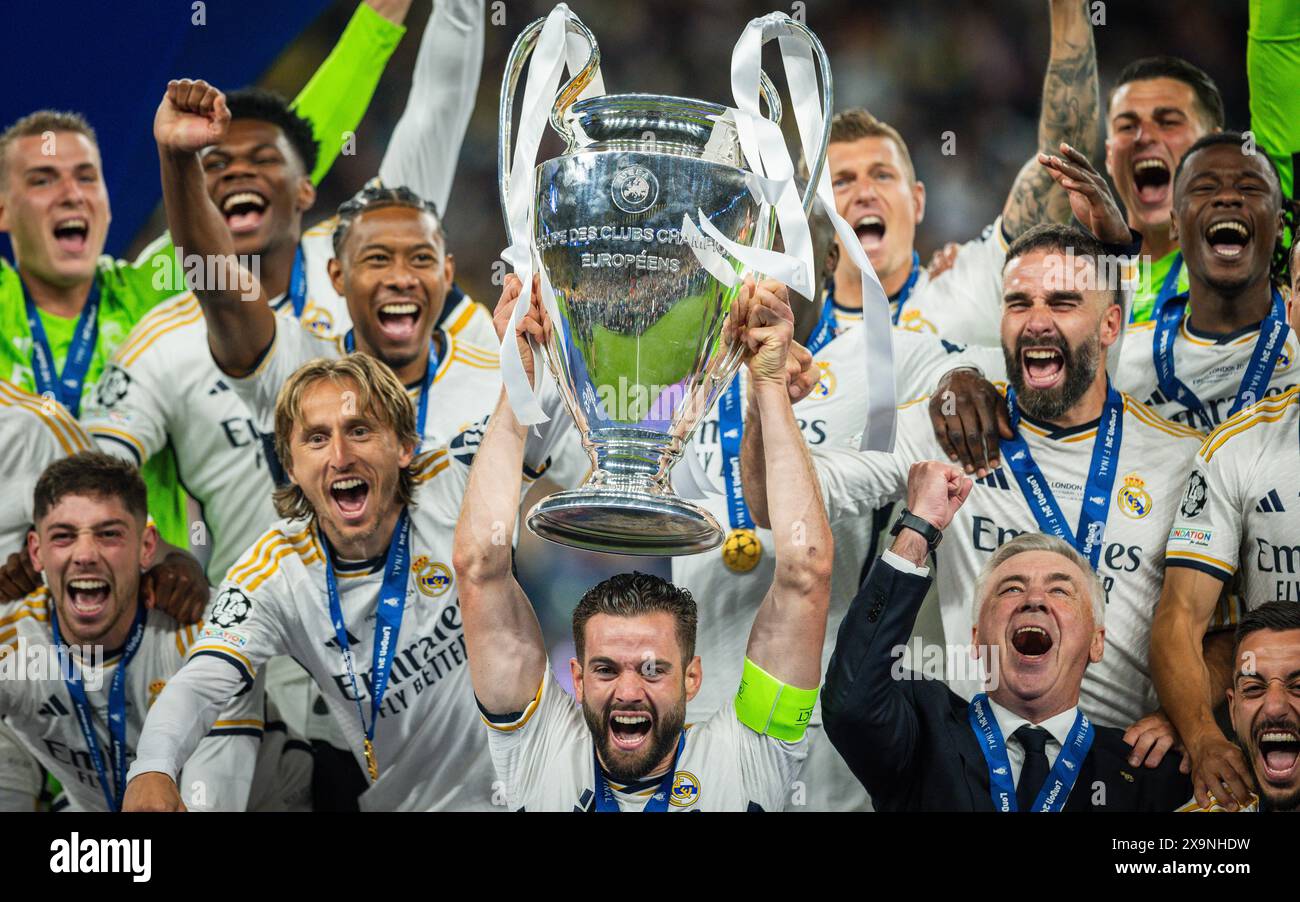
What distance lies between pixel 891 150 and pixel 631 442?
189 cm

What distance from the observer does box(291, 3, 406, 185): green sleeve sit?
158 inches

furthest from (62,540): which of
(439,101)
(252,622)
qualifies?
(439,101)

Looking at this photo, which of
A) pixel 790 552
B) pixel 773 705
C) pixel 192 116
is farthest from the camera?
pixel 192 116

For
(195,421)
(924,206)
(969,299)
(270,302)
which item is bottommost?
(195,421)

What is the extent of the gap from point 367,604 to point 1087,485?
A: 5.25 ft

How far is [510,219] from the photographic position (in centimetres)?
237

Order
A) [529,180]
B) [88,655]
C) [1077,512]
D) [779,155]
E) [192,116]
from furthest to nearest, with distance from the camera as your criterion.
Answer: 1. [88,655]
2. [1077,512]
3. [192,116]
4. [529,180]
5. [779,155]

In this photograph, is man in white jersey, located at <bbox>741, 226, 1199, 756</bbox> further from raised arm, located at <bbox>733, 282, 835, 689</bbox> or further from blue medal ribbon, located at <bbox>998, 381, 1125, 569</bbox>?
raised arm, located at <bbox>733, 282, 835, 689</bbox>

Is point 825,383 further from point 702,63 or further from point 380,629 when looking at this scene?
point 380,629

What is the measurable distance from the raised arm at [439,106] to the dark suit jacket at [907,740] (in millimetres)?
1526

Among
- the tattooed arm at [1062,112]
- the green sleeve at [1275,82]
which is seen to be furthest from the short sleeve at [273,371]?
the green sleeve at [1275,82]

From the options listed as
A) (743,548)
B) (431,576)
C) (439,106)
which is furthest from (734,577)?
(439,106)

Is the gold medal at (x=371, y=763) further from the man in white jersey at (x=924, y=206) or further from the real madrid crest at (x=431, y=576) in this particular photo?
the man in white jersey at (x=924, y=206)

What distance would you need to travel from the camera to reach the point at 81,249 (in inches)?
158
